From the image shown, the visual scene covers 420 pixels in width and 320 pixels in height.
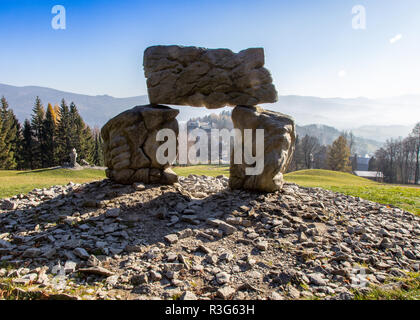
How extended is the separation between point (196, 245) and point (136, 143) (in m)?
5.48

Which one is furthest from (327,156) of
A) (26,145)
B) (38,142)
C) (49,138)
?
(26,145)

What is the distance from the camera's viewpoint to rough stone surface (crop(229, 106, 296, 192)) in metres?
9.66

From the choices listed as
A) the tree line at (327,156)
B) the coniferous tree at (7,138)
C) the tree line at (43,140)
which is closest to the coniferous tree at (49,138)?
the tree line at (43,140)

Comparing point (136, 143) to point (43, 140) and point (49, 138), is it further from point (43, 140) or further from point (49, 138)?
point (43, 140)

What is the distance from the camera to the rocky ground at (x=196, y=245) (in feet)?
16.6

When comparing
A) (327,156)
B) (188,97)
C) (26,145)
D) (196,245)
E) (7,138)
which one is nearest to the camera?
(196,245)

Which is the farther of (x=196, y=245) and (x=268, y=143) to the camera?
(x=268, y=143)

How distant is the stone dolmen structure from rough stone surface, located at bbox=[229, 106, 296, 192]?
1.7 inches

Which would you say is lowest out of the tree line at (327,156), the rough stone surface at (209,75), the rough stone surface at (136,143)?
the tree line at (327,156)

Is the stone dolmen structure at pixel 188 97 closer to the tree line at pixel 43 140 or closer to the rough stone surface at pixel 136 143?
the rough stone surface at pixel 136 143

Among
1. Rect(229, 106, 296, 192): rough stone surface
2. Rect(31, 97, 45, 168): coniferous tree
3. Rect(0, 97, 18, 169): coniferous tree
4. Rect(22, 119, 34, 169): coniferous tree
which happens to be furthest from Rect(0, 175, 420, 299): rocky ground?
Rect(22, 119, 34, 169): coniferous tree

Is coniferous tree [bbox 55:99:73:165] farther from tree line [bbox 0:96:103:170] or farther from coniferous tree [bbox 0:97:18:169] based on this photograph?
coniferous tree [bbox 0:97:18:169]

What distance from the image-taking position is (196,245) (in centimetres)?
674
